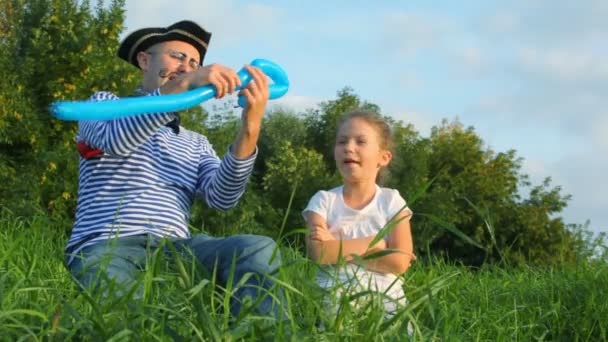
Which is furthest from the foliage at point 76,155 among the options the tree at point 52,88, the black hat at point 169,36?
the black hat at point 169,36

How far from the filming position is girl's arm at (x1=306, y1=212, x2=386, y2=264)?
11.8 feet

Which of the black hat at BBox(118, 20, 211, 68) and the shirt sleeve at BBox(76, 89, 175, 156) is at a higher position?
the black hat at BBox(118, 20, 211, 68)

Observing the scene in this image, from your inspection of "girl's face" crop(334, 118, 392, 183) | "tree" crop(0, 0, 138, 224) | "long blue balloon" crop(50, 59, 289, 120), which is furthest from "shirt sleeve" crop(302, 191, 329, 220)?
"tree" crop(0, 0, 138, 224)

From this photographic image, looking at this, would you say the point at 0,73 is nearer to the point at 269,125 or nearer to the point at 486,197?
the point at 269,125

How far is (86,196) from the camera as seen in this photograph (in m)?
3.69

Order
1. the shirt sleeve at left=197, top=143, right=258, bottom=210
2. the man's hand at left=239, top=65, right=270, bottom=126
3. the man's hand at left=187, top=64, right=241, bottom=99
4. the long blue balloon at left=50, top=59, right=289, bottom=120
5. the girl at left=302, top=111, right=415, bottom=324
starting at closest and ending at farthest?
the long blue balloon at left=50, top=59, right=289, bottom=120
the man's hand at left=187, top=64, right=241, bottom=99
the man's hand at left=239, top=65, right=270, bottom=126
the shirt sleeve at left=197, top=143, right=258, bottom=210
the girl at left=302, top=111, right=415, bottom=324

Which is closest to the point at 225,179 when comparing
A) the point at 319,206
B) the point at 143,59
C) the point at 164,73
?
the point at 319,206

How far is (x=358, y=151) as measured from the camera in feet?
13.0

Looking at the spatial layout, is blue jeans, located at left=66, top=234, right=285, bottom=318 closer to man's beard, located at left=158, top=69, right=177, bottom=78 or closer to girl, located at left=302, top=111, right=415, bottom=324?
girl, located at left=302, top=111, right=415, bottom=324

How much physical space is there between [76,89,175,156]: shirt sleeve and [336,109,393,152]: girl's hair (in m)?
1.01

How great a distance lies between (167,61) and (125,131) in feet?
1.97

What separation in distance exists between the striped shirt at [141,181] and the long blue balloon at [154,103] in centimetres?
22

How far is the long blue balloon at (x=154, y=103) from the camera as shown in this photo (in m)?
2.92

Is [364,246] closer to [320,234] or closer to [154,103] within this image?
[320,234]
